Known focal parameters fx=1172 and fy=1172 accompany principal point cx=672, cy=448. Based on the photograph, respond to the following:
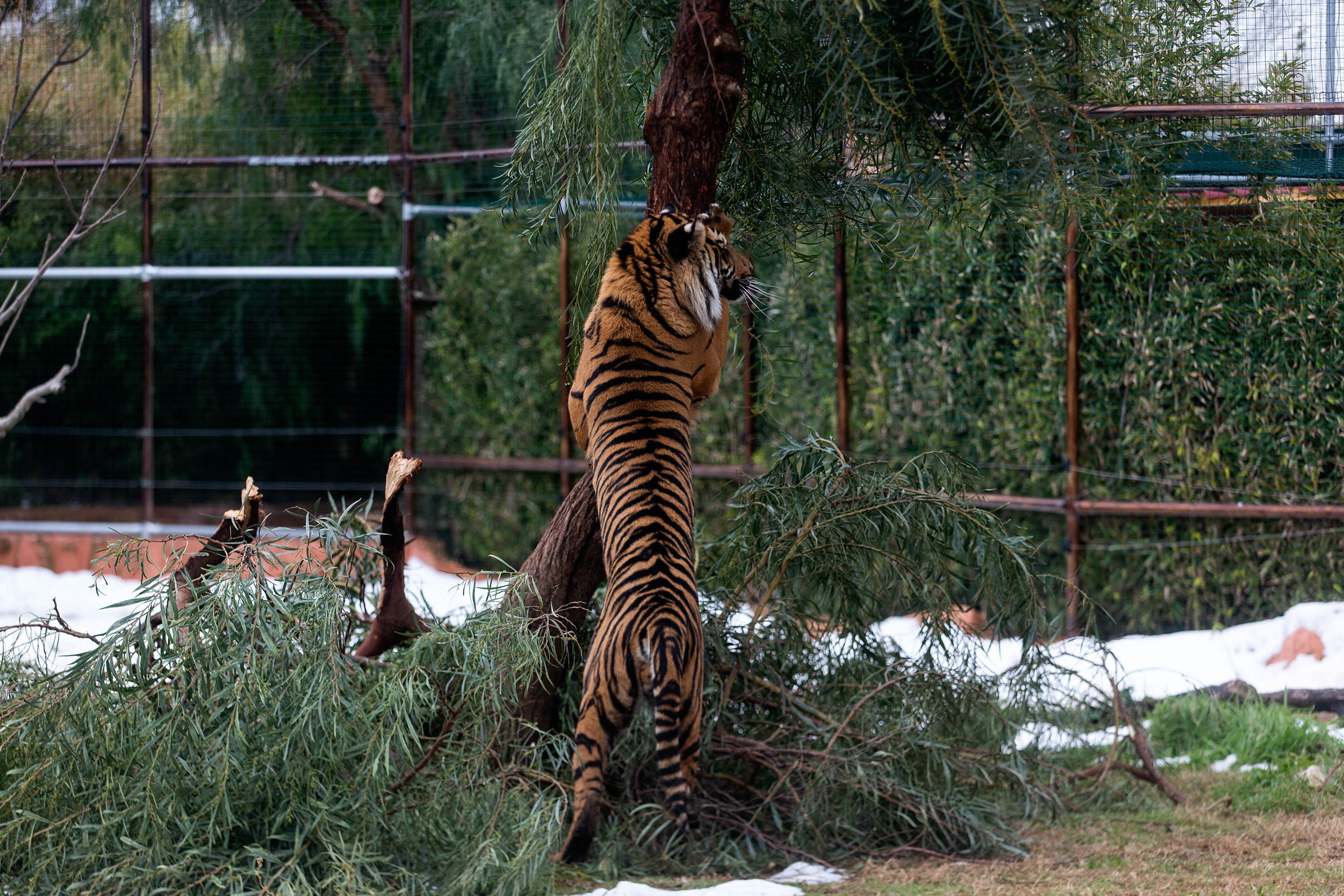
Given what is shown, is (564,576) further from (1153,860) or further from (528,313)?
(528,313)

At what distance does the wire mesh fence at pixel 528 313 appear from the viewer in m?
5.66

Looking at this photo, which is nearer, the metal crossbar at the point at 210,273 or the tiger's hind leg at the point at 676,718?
the tiger's hind leg at the point at 676,718

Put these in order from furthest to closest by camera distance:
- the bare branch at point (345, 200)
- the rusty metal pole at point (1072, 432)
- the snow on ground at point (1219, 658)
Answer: the bare branch at point (345, 200), the rusty metal pole at point (1072, 432), the snow on ground at point (1219, 658)

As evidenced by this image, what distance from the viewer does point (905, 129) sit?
138 inches

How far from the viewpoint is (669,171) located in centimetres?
396

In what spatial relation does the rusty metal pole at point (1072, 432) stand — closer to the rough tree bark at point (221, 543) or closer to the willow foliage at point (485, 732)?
the willow foliage at point (485, 732)

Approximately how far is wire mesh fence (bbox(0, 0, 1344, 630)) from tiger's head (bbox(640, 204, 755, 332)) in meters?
0.46

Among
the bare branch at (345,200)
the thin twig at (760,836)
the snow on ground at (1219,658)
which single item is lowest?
the thin twig at (760,836)

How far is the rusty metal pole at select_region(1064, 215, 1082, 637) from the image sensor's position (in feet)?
21.1

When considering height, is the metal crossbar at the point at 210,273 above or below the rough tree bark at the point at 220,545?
above

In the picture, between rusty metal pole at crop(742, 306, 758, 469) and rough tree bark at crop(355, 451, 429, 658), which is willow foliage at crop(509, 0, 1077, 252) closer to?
rough tree bark at crop(355, 451, 429, 658)

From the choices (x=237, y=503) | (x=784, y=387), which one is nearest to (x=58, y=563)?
(x=237, y=503)

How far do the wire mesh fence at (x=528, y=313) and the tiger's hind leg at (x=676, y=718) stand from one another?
1.34 metres

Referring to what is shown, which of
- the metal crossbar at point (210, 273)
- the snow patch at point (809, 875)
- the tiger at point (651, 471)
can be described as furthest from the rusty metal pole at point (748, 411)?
the snow patch at point (809, 875)
